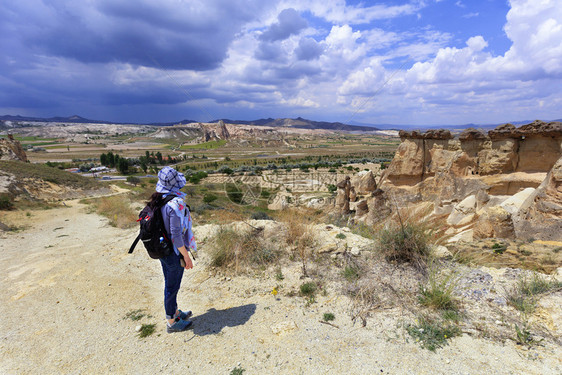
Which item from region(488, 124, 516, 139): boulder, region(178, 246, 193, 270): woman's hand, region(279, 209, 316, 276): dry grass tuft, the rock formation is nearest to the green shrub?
the rock formation

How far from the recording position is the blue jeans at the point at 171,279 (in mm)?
3557

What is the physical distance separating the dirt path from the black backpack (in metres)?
1.24

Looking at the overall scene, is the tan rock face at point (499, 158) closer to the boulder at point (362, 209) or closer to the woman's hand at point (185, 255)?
the boulder at point (362, 209)

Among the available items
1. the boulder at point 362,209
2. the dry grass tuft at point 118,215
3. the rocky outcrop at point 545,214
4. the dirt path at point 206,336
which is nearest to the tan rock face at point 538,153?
the rocky outcrop at point 545,214

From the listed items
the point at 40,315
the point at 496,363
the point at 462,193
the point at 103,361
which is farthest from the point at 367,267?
the point at 462,193

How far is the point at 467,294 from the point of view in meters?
3.84

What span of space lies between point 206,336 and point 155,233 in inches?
62.0

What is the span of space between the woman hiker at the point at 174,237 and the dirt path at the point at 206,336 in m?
0.25

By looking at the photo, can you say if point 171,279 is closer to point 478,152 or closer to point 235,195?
point 478,152

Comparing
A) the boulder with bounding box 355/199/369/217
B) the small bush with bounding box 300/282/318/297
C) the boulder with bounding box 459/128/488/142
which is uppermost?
the boulder with bounding box 459/128/488/142

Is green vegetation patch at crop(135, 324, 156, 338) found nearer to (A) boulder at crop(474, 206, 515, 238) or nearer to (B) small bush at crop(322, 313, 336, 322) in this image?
(B) small bush at crop(322, 313, 336, 322)

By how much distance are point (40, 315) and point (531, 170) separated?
1600 centimetres

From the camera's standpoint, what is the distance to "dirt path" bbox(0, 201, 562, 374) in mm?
2877

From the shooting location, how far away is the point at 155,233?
3.31 m
